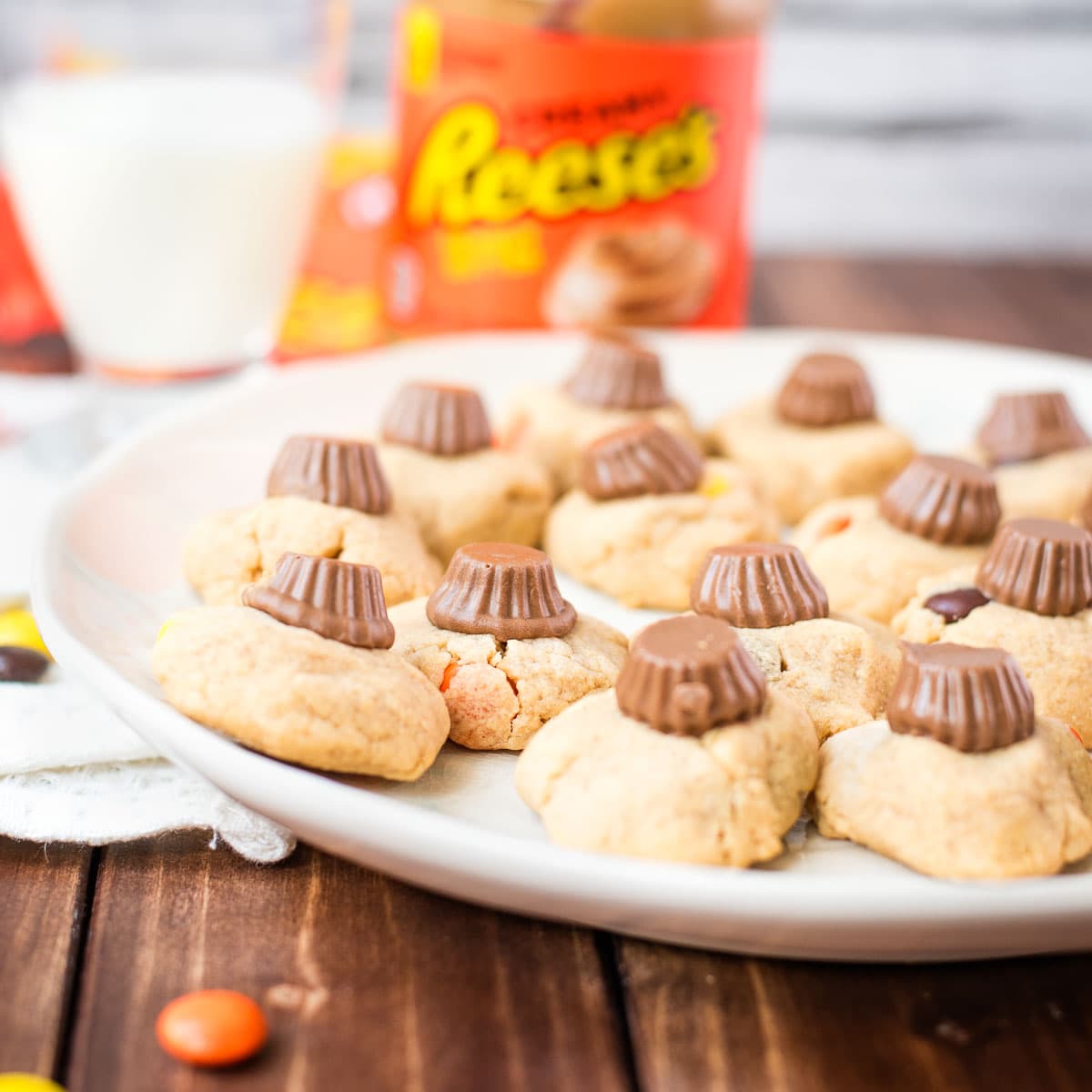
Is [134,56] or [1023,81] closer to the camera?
[134,56]

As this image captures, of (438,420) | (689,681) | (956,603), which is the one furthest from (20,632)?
(956,603)

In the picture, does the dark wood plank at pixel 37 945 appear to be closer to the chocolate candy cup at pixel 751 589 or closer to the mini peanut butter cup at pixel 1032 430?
the chocolate candy cup at pixel 751 589

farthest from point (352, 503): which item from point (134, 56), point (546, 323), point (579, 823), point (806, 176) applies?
point (806, 176)

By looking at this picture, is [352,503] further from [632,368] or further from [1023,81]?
[1023,81]

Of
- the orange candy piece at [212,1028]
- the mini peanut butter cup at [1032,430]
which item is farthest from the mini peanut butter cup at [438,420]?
the orange candy piece at [212,1028]

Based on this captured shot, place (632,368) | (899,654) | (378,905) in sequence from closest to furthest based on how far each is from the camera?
(378,905), (899,654), (632,368)

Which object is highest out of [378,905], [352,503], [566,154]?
[566,154]

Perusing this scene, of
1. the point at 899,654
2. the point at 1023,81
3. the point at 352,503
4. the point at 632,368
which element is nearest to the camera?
the point at 899,654
